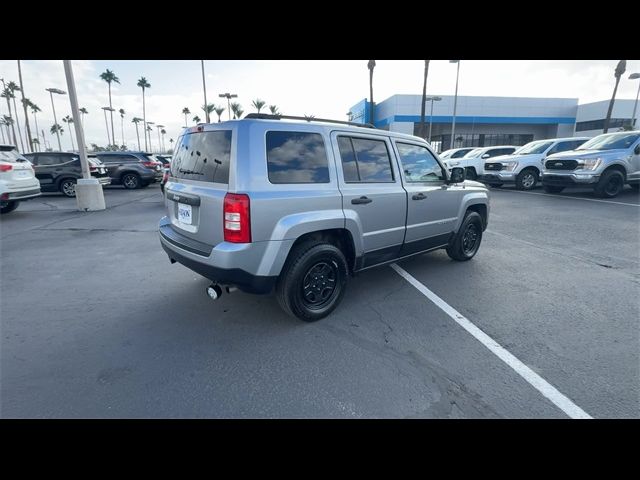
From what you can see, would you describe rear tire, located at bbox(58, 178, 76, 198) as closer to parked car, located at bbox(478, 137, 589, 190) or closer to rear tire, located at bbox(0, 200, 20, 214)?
rear tire, located at bbox(0, 200, 20, 214)

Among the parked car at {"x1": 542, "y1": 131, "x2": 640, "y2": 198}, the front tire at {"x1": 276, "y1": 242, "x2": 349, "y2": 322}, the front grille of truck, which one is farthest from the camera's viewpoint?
the front grille of truck

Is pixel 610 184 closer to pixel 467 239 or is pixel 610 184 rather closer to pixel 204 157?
pixel 467 239

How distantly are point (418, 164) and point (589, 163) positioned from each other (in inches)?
397

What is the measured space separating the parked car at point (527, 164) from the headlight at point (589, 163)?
2.78 metres

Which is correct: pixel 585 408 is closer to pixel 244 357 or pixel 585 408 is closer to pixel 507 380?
pixel 507 380

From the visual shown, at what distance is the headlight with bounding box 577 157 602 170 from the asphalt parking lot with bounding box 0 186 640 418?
6.83 metres

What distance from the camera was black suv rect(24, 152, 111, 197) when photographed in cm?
1234

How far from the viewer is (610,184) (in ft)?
35.3

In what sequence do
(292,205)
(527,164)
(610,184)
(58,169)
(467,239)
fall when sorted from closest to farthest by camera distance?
(292,205)
(467,239)
(610,184)
(58,169)
(527,164)

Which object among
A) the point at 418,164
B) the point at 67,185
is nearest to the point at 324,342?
the point at 418,164

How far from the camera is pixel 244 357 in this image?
2777 millimetres

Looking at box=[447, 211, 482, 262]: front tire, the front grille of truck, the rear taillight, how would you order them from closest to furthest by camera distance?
1. the rear taillight
2. box=[447, 211, 482, 262]: front tire
3. the front grille of truck

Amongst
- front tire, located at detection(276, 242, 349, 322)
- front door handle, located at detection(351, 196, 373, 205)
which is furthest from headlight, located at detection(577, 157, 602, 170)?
front tire, located at detection(276, 242, 349, 322)
